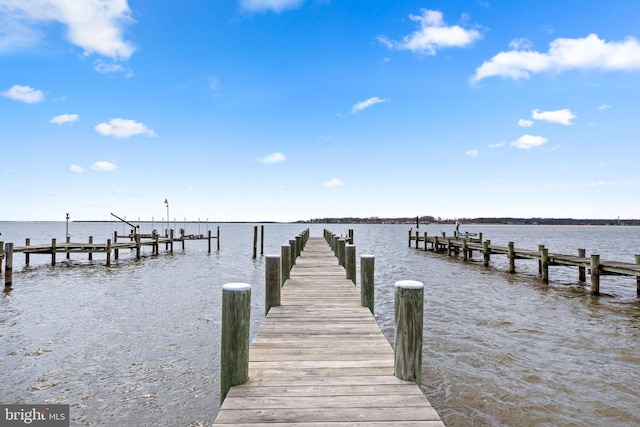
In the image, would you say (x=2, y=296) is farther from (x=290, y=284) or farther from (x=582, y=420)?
(x=582, y=420)

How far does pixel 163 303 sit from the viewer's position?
14008 mm

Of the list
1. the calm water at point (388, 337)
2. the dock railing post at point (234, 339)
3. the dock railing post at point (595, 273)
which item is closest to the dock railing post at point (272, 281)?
the calm water at point (388, 337)

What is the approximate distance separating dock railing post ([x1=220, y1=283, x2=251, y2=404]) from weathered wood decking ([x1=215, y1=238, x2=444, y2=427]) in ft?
0.42

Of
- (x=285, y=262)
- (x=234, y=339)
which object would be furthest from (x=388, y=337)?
(x=234, y=339)

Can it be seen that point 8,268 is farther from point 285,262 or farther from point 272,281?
point 272,281

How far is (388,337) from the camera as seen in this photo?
9.86 m

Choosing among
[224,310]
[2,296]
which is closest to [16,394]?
[224,310]

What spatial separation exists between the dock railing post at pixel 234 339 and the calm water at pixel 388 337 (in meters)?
2.62

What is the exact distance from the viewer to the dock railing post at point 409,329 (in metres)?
3.91

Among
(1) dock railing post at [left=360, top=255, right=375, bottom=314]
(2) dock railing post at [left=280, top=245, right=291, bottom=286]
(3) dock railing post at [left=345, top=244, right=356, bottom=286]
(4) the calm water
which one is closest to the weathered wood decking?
(1) dock railing post at [left=360, top=255, right=375, bottom=314]

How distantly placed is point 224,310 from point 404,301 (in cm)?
196

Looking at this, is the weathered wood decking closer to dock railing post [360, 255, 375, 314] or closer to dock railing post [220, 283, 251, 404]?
dock railing post [220, 283, 251, 404]

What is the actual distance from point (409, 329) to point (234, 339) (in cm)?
190

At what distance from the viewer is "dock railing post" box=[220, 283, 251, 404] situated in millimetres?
3855
